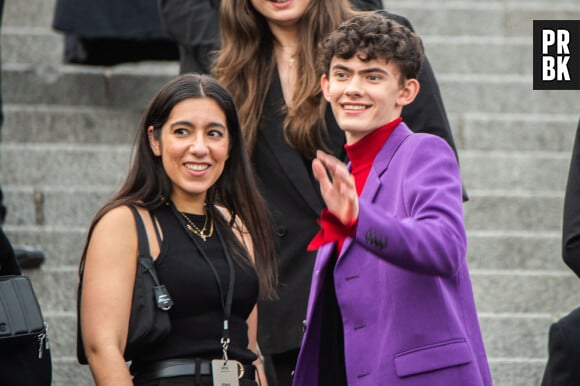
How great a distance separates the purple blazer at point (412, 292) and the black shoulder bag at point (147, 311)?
507 millimetres

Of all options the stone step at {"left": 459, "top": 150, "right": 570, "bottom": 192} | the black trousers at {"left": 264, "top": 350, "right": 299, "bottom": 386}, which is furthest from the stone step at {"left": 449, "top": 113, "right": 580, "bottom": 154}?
the black trousers at {"left": 264, "top": 350, "right": 299, "bottom": 386}

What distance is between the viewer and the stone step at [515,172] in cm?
753

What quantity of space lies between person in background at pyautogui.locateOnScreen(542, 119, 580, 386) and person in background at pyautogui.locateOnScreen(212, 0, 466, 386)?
589 millimetres

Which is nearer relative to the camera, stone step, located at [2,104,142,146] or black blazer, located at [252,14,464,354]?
black blazer, located at [252,14,464,354]

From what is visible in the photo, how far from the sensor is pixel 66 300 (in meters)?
6.40

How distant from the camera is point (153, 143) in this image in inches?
167

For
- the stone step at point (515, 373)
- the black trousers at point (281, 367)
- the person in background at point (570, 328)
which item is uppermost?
the person in background at point (570, 328)

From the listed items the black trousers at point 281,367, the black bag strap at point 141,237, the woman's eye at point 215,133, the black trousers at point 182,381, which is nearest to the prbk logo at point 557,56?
the black trousers at point 281,367

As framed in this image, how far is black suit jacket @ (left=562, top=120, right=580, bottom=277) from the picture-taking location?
4.04 m

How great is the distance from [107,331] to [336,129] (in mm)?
1218

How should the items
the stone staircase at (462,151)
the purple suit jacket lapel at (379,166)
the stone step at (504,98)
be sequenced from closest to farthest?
the purple suit jacket lapel at (379,166) < the stone staircase at (462,151) < the stone step at (504,98)

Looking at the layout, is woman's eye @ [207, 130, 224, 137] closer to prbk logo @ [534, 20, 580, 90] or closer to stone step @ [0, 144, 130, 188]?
prbk logo @ [534, 20, 580, 90]

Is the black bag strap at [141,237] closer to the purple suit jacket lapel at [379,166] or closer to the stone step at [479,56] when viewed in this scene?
the purple suit jacket lapel at [379,166]

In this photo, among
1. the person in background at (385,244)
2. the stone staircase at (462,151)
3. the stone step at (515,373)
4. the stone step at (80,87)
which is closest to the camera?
the person in background at (385,244)
